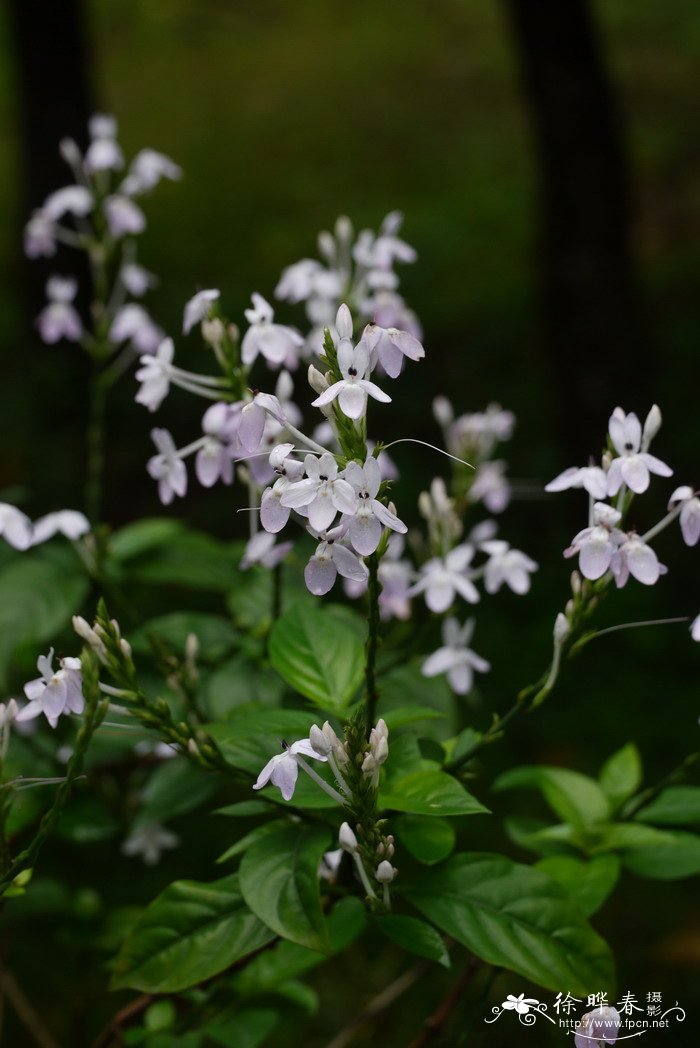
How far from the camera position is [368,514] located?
3.87ft

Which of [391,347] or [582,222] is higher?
[582,222]

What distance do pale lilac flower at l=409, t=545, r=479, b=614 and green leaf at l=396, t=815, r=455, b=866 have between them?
376 mm

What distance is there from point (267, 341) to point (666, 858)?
3.26 feet

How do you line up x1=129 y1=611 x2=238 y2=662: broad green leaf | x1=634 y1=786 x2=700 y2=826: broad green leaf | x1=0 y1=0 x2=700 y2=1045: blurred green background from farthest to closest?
x1=0 y1=0 x2=700 y2=1045: blurred green background < x1=129 y1=611 x2=238 y2=662: broad green leaf < x1=634 y1=786 x2=700 y2=826: broad green leaf

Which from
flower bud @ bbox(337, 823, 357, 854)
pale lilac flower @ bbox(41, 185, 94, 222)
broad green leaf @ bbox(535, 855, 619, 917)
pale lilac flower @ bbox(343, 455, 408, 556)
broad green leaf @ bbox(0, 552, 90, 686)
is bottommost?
broad green leaf @ bbox(535, 855, 619, 917)

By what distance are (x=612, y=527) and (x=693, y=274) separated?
24.1 feet

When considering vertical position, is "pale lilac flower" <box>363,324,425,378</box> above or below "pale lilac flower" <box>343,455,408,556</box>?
above

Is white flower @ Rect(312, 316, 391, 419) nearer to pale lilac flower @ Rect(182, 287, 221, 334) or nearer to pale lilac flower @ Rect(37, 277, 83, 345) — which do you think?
pale lilac flower @ Rect(182, 287, 221, 334)

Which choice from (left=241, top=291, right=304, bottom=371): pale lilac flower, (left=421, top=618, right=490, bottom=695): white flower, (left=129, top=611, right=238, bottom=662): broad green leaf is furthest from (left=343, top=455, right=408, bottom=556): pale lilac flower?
(left=129, top=611, right=238, bottom=662): broad green leaf

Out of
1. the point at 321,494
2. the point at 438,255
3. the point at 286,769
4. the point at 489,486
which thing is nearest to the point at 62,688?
the point at 286,769

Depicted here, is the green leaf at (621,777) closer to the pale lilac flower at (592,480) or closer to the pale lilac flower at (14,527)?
the pale lilac flower at (592,480)

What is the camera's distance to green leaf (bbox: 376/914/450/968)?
1288mm

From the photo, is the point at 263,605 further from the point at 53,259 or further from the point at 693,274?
the point at 693,274

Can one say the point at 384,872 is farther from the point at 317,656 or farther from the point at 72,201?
the point at 72,201
